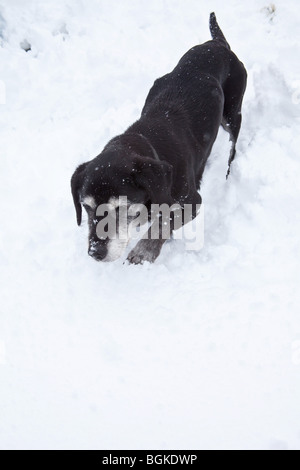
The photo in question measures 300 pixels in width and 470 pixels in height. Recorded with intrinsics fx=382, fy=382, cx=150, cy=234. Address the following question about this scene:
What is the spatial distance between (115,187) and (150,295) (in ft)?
3.72

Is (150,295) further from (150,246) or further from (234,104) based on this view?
(234,104)

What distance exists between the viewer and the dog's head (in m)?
2.90

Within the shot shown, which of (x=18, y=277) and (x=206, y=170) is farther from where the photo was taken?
(x=206, y=170)

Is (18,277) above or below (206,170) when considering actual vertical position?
below

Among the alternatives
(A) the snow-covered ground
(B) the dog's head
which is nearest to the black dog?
(B) the dog's head

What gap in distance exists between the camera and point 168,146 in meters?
3.57

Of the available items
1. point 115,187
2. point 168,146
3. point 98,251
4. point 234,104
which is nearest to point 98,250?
point 98,251

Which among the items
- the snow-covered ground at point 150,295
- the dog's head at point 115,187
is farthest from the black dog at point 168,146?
the snow-covered ground at point 150,295

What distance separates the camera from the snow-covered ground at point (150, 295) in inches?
108

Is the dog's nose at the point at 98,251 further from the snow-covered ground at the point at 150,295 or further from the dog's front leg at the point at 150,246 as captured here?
the dog's front leg at the point at 150,246

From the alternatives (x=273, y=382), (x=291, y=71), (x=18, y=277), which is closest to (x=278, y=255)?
(x=273, y=382)

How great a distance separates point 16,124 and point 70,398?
4178 millimetres

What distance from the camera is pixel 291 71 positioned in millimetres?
5266

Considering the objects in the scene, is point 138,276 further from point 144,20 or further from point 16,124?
point 144,20
